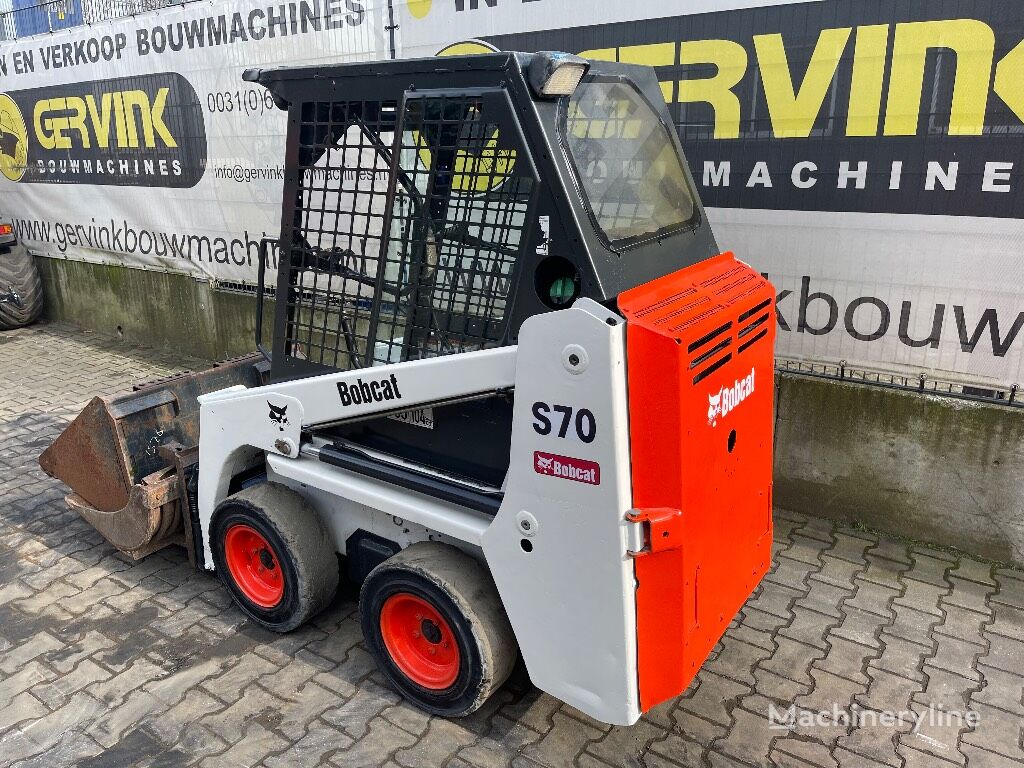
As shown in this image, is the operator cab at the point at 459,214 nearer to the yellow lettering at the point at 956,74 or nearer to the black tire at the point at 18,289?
the yellow lettering at the point at 956,74

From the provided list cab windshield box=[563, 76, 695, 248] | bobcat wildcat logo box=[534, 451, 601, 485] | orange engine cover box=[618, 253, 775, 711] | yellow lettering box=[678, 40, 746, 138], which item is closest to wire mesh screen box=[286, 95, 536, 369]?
cab windshield box=[563, 76, 695, 248]

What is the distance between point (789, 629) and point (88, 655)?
3.38 m

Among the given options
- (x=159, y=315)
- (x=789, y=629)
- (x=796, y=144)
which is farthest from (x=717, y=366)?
(x=159, y=315)

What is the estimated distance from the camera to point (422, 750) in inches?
121

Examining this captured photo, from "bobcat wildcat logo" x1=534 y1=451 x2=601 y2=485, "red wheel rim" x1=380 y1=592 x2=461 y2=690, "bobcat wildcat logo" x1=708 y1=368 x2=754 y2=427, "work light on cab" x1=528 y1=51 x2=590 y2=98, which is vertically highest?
"work light on cab" x1=528 y1=51 x2=590 y2=98

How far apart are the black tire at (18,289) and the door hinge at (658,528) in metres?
9.72

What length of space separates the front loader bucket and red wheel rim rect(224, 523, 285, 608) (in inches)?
20.7

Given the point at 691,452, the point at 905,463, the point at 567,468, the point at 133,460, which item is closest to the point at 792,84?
the point at 905,463

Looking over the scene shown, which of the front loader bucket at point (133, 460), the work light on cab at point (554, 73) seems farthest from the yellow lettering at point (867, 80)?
the front loader bucket at point (133, 460)

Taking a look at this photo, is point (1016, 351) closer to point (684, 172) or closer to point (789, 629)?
point (789, 629)

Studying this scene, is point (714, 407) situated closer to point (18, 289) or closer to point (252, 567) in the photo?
point (252, 567)

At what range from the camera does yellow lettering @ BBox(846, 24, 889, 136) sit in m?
4.07

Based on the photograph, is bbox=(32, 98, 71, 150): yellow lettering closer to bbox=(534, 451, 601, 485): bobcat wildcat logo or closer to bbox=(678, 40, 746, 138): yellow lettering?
bbox=(678, 40, 746, 138): yellow lettering

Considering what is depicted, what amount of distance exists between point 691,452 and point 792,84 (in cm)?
A: 283
